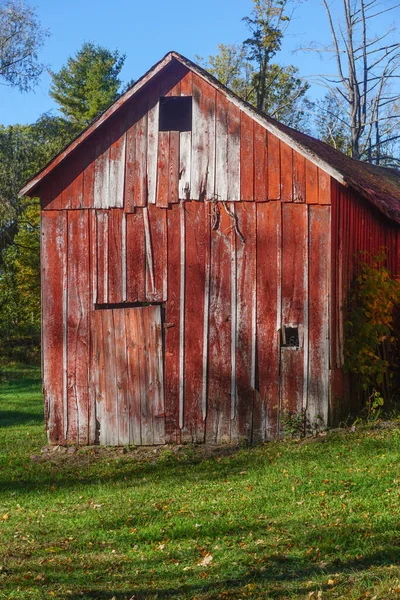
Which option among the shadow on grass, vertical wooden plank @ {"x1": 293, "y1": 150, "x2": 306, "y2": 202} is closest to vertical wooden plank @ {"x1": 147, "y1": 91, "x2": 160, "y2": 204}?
vertical wooden plank @ {"x1": 293, "y1": 150, "x2": 306, "y2": 202}

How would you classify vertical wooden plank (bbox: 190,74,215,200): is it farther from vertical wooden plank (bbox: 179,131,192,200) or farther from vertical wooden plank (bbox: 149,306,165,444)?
vertical wooden plank (bbox: 149,306,165,444)

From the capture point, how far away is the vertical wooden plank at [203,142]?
1416 centimetres

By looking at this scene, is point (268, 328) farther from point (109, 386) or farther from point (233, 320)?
point (109, 386)

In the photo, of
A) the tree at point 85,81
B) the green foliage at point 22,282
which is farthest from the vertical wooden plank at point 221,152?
the tree at point 85,81

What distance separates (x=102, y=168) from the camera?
14.5 metres

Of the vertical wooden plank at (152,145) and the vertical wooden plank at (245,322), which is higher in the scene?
the vertical wooden plank at (152,145)

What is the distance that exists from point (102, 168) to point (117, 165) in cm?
27

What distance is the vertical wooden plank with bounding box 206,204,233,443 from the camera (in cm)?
1405

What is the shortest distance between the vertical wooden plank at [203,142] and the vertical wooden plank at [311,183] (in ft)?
5.26

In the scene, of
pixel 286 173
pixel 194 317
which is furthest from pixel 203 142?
pixel 194 317

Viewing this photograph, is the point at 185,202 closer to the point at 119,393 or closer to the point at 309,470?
the point at 119,393

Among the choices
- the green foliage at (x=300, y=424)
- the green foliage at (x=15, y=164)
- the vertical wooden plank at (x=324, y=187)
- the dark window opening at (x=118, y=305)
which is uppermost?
the green foliage at (x=15, y=164)

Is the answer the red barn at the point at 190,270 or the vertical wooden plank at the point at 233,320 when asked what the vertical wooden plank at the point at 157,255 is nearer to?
the red barn at the point at 190,270

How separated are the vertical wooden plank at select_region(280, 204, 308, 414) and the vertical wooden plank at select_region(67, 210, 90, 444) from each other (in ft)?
11.3
